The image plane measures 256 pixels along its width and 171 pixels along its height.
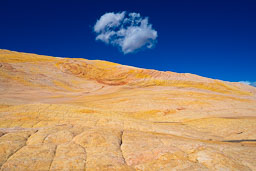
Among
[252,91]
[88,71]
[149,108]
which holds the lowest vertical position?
[149,108]

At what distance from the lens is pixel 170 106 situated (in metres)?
36.2

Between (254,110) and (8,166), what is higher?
(254,110)

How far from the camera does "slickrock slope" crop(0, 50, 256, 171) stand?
1113cm

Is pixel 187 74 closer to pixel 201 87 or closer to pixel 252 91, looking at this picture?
pixel 201 87

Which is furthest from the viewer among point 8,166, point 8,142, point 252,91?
point 252,91

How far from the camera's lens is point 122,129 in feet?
65.4

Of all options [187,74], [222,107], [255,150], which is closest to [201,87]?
[187,74]

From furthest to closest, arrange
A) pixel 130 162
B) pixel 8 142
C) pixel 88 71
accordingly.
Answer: pixel 88 71
pixel 8 142
pixel 130 162

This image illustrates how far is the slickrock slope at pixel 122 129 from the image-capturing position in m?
11.1

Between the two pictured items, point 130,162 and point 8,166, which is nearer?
point 8,166

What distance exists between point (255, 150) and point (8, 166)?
17.6 meters

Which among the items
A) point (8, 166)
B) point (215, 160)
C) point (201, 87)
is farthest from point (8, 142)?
point (201, 87)

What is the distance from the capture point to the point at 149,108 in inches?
1394

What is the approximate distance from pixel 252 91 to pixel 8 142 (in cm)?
6706
